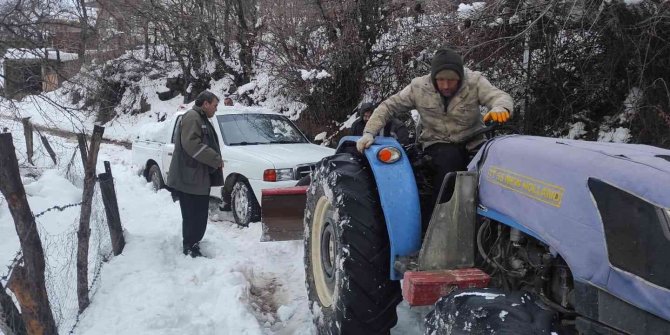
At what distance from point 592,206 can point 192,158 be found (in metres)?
4.14

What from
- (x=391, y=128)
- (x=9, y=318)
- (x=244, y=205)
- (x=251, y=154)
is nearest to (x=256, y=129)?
(x=251, y=154)

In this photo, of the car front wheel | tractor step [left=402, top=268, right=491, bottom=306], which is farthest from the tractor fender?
the car front wheel

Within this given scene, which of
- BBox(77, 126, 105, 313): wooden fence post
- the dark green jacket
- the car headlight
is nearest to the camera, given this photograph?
BBox(77, 126, 105, 313): wooden fence post

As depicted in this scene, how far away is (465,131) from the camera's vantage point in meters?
3.41

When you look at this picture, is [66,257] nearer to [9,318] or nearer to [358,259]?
[9,318]

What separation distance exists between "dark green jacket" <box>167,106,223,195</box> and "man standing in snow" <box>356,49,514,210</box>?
7.41 feet

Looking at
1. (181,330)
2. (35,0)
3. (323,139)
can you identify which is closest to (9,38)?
(35,0)

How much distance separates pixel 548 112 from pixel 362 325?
6684mm

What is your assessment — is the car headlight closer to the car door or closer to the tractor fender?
the car door

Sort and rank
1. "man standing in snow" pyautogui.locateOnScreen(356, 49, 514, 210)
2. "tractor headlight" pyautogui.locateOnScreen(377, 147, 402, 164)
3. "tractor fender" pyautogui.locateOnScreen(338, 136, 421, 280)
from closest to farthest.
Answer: "tractor fender" pyautogui.locateOnScreen(338, 136, 421, 280)
"tractor headlight" pyautogui.locateOnScreen(377, 147, 402, 164)
"man standing in snow" pyautogui.locateOnScreen(356, 49, 514, 210)

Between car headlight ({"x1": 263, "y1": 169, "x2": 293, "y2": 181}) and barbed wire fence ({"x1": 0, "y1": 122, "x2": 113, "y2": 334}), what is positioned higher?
car headlight ({"x1": 263, "y1": 169, "x2": 293, "y2": 181})

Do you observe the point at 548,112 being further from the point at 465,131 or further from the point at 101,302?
the point at 101,302

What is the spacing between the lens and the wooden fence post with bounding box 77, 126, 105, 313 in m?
3.95

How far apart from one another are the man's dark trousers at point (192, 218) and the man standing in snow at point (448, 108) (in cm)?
248
